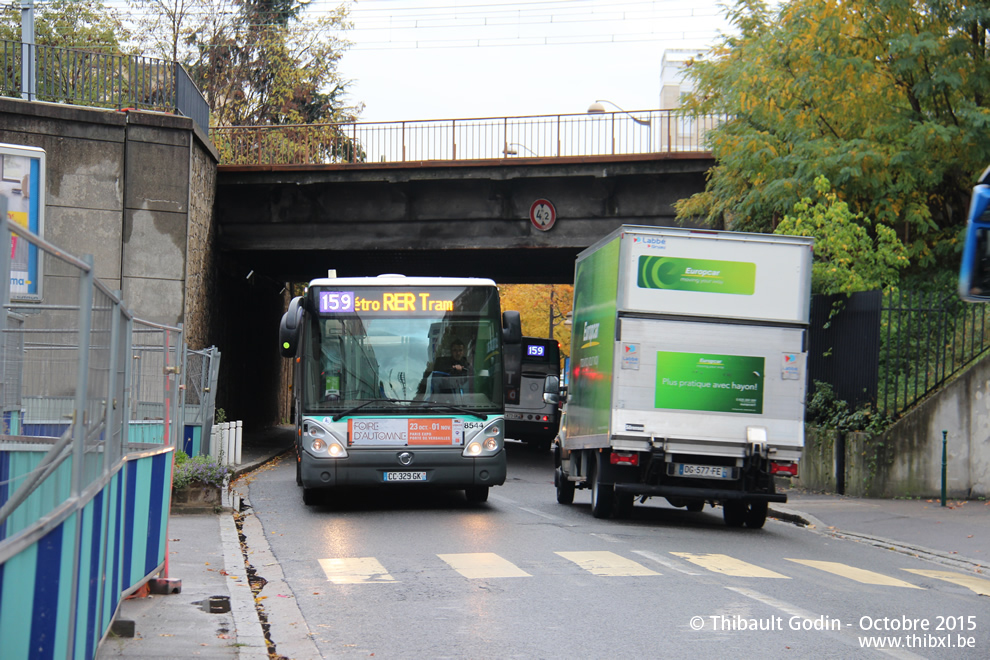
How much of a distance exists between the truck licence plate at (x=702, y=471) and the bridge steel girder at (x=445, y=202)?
45.3 feet

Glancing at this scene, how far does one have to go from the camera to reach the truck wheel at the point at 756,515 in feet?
45.6

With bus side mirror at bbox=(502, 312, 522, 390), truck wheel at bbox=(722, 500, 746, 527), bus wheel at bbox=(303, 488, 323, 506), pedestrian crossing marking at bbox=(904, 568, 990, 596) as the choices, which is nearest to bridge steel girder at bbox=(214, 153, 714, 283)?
bus side mirror at bbox=(502, 312, 522, 390)

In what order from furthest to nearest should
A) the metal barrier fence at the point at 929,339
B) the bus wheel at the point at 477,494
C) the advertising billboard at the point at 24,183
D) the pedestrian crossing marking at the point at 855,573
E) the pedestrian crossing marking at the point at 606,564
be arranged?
the metal barrier fence at the point at 929,339 → the bus wheel at the point at 477,494 → the advertising billboard at the point at 24,183 → the pedestrian crossing marking at the point at 855,573 → the pedestrian crossing marking at the point at 606,564

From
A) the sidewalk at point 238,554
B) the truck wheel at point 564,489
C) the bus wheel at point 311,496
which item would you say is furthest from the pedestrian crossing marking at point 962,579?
the bus wheel at point 311,496

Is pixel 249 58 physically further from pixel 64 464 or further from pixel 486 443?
pixel 64 464

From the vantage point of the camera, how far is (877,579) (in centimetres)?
975

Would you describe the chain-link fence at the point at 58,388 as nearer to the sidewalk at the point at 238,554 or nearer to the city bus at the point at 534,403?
the sidewalk at the point at 238,554

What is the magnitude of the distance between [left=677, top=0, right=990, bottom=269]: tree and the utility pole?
13.6 meters

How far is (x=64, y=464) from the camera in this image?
14.7 ft

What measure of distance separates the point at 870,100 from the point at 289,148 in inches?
553

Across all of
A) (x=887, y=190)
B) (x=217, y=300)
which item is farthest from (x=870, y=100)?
(x=217, y=300)

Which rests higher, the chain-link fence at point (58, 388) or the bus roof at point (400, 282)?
the bus roof at point (400, 282)

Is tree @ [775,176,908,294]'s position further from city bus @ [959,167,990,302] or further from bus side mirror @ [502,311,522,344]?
city bus @ [959,167,990,302]

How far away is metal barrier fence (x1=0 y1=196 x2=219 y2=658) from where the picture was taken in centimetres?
391
